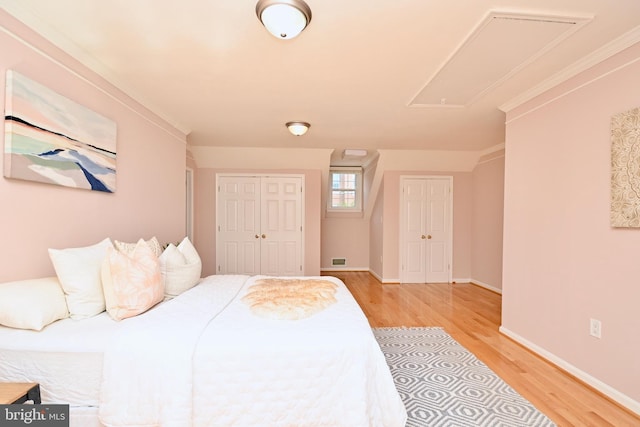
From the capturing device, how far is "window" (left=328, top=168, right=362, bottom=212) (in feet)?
21.5

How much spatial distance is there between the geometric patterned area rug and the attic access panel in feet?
7.82

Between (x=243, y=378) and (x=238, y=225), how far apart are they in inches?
155

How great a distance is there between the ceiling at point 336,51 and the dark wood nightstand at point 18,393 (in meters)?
1.93

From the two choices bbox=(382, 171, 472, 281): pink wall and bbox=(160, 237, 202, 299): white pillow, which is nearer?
bbox=(160, 237, 202, 299): white pillow

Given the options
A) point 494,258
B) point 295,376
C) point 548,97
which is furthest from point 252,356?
point 494,258

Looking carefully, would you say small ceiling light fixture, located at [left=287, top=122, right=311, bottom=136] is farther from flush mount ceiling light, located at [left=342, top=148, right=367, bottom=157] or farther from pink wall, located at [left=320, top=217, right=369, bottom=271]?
pink wall, located at [left=320, top=217, right=369, bottom=271]

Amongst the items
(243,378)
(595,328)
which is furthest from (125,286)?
(595,328)

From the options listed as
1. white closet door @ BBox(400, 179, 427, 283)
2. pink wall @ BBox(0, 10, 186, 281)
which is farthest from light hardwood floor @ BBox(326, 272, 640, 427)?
pink wall @ BBox(0, 10, 186, 281)

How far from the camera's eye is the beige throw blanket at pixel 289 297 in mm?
1766

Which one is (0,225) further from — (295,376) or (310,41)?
(310,41)

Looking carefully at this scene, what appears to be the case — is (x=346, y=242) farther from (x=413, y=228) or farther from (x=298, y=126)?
(x=298, y=126)

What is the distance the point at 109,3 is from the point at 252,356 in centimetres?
204

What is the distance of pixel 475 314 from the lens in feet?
11.8

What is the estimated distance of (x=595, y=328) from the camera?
6.70 feet
